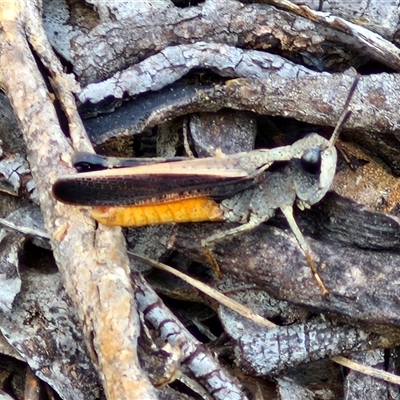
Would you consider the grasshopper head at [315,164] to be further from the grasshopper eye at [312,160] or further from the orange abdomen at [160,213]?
the orange abdomen at [160,213]

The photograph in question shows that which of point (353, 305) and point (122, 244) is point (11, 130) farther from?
point (353, 305)

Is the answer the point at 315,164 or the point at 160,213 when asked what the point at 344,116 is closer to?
the point at 315,164

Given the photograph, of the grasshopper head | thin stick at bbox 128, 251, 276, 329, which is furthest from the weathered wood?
the grasshopper head

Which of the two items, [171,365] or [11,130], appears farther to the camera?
[11,130]

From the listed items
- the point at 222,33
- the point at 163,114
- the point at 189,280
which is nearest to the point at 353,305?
the point at 189,280

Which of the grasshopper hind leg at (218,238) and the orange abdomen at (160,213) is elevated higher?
the orange abdomen at (160,213)

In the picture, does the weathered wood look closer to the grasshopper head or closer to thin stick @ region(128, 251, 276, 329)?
thin stick @ region(128, 251, 276, 329)

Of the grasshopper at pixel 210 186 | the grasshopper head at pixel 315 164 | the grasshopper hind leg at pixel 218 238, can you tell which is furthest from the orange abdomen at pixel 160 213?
the grasshopper head at pixel 315 164
